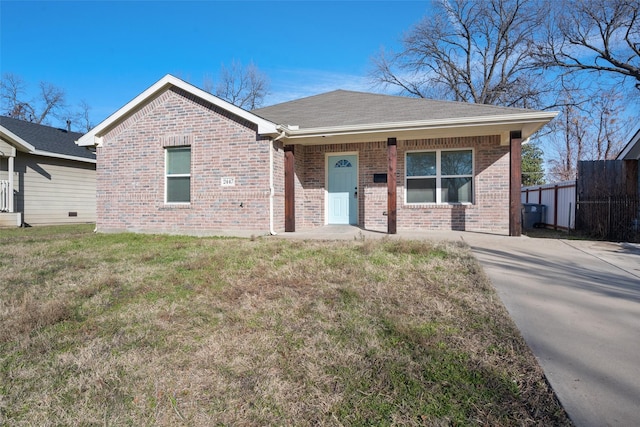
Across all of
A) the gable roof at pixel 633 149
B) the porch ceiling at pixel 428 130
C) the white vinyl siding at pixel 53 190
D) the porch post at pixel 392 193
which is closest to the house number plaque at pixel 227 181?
the porch ceiling at pixel 428 130

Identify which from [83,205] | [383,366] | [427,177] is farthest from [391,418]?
[83,205]

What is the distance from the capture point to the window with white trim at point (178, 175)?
1009cm

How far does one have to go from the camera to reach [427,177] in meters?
10.3

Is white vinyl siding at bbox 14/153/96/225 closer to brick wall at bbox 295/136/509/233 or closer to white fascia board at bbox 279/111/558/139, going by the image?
brick wall at bbox 295/136/509/233

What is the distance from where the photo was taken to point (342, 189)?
11.0 m

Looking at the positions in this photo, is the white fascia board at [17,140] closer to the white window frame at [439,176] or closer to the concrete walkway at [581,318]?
the white window frame at [439,176]

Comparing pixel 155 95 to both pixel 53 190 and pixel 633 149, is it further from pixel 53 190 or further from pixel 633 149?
pixel 633 149

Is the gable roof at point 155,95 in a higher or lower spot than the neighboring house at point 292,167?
higher

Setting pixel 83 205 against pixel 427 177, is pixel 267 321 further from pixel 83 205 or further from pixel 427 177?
pixel 83 205

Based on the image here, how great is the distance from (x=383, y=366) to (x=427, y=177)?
8461mm

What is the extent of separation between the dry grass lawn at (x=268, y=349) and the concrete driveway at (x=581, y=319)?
178 mm

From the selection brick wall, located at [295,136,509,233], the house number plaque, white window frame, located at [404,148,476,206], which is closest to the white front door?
brick wall, located at [295,136,509,233]

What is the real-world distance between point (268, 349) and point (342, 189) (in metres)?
8.52

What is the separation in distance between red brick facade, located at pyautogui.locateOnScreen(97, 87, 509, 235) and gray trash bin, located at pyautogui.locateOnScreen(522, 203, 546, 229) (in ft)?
16.7
